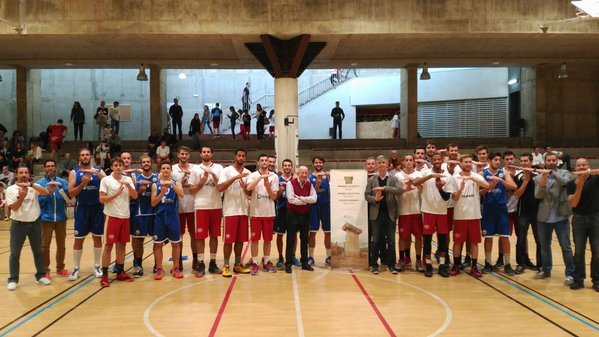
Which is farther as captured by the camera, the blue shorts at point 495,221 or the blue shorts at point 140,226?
the blue shorts at point 495,221

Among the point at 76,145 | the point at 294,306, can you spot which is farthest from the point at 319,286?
the point at 76,145

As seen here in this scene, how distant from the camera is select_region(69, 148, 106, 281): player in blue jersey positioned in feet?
25.8

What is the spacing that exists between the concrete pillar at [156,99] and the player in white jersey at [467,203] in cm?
1813

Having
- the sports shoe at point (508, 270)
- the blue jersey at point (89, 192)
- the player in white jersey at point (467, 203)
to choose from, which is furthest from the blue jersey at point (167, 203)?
the sports shoe at point (508, 270)

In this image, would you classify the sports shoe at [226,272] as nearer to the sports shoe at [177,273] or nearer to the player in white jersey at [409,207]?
the sports shoe at [177,273]

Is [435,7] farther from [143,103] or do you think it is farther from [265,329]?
[143,103]

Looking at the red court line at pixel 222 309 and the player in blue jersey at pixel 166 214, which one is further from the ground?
the player in blue jersey at pixel 166 214

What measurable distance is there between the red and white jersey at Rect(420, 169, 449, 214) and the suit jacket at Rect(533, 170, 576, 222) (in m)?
1.42

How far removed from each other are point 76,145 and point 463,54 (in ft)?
58.4

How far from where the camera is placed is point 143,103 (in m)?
28.7

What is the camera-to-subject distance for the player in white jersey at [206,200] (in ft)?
26.9

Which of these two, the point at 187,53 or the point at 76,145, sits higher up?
the point at 187,53

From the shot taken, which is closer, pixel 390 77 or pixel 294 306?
pixel 294 306

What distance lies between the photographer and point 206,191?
8266mm
